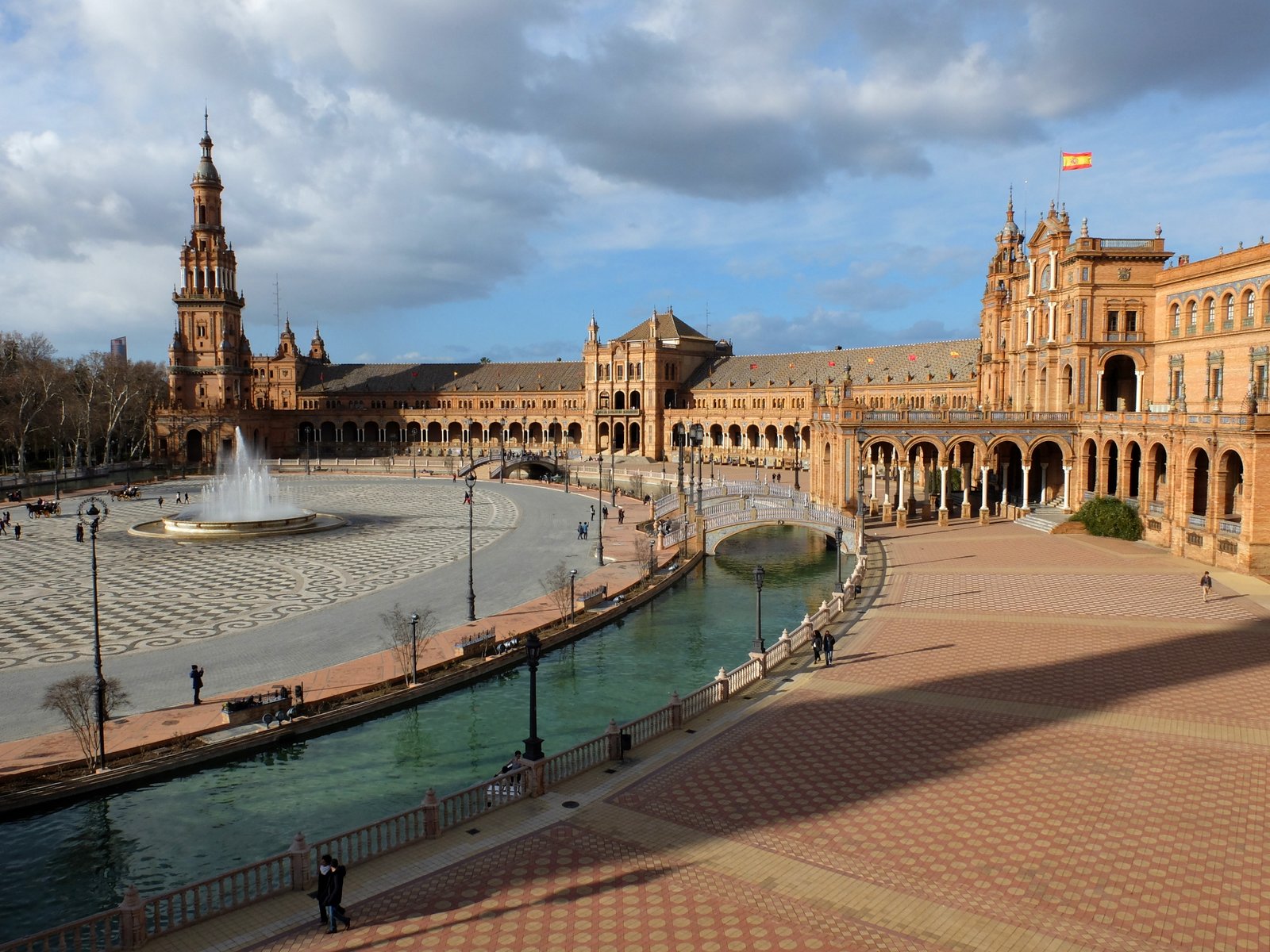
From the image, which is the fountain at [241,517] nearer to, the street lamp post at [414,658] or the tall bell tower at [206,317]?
the street lamp post at [414,658]

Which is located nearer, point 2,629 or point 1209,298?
point 2,629

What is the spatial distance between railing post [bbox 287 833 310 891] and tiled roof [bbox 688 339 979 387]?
8102cm

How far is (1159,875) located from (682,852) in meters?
7.65

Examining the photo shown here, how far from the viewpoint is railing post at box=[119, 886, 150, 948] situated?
1336cm

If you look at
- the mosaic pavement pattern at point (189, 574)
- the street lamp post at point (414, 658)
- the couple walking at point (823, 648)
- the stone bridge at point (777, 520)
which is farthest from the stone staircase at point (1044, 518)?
the street lamp post at point (414, 658)

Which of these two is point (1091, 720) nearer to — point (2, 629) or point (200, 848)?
point (200, 848)

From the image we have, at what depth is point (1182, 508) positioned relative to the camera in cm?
4562

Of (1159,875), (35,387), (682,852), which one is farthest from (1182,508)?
(35,387)

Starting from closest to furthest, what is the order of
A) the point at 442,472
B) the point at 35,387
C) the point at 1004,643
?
the point at 1004,643
the point at 35,387
the point at 442,472

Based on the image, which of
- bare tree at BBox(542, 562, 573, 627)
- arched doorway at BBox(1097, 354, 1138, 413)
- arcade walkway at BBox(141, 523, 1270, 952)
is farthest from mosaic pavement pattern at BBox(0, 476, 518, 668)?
arched doorway at BBox(1097, 354, 1138, 413)

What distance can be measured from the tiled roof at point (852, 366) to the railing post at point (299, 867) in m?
81.0

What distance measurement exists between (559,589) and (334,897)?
2374cm

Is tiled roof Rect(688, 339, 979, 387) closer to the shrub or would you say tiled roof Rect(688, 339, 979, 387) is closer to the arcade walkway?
the shrub

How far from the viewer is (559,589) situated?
122ft
